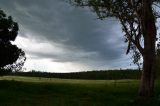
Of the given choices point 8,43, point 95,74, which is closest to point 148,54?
point 8,43

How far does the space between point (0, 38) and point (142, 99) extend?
2373 centimetres

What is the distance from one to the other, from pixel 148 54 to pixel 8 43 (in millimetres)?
21188

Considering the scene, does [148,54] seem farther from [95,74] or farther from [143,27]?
[95,74]

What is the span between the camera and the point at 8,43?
6262 centimetres

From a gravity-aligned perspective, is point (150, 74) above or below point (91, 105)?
above

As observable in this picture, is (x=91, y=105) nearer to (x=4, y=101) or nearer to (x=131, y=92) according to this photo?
(x=4, y=101)

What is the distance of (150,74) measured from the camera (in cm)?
4922

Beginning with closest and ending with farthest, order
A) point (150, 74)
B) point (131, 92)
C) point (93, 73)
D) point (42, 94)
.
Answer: point (150, 74) → point (42, 94) → point (131, 92) → point (93, 73)

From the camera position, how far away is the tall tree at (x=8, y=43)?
60.7 metres

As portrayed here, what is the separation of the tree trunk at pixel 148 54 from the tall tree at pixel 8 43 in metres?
19.4

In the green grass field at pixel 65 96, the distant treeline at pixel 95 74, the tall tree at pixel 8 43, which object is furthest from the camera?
the distant treeline at pixel 95 74

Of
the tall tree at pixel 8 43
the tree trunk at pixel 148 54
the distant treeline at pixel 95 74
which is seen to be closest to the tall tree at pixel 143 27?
the tree trunk at pixel 148 54

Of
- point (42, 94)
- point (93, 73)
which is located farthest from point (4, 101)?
point (93, 73)

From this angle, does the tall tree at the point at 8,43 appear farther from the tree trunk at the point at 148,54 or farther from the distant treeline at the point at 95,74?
the distant treeline at the point at 95,74
